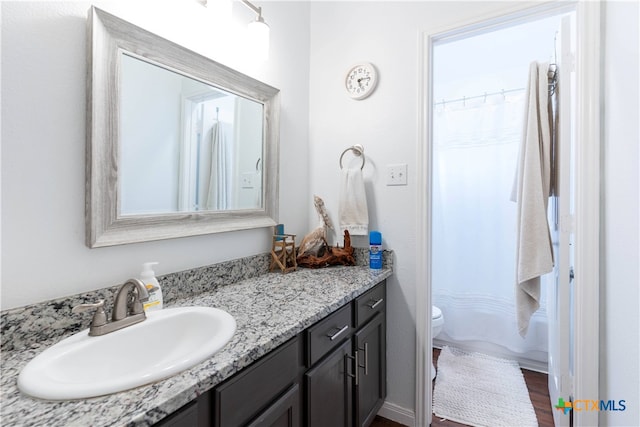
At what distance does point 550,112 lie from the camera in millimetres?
1579

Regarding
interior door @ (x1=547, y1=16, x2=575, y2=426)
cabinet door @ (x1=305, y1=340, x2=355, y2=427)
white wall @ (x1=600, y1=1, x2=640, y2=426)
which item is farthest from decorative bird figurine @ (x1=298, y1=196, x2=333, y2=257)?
white wall @ (x1=600, y1=1, x2=640, y2=426)

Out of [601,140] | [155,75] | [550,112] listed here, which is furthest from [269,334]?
[550,112]

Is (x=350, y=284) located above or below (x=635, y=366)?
above

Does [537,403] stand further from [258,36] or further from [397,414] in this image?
[258,36]

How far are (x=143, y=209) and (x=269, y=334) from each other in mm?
631

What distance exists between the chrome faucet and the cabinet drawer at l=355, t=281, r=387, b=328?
809mm

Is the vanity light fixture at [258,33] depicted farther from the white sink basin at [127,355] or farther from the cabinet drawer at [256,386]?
the cabinet drawer at [256,386]

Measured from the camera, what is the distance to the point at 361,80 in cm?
179

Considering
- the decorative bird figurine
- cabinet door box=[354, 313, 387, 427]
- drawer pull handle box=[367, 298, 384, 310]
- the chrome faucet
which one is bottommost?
cabinet door box=[354, 313, 387, 427]

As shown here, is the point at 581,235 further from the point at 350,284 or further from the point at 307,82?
the point at 307,82

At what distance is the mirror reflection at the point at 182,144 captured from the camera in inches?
41.8

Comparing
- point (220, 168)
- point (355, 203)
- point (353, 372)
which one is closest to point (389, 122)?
point (355, 203)

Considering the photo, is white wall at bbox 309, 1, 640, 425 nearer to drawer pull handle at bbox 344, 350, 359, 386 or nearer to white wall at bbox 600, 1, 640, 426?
white wall at bbox 600, 1, 640, 426

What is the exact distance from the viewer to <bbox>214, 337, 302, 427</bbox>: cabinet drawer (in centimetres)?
73
